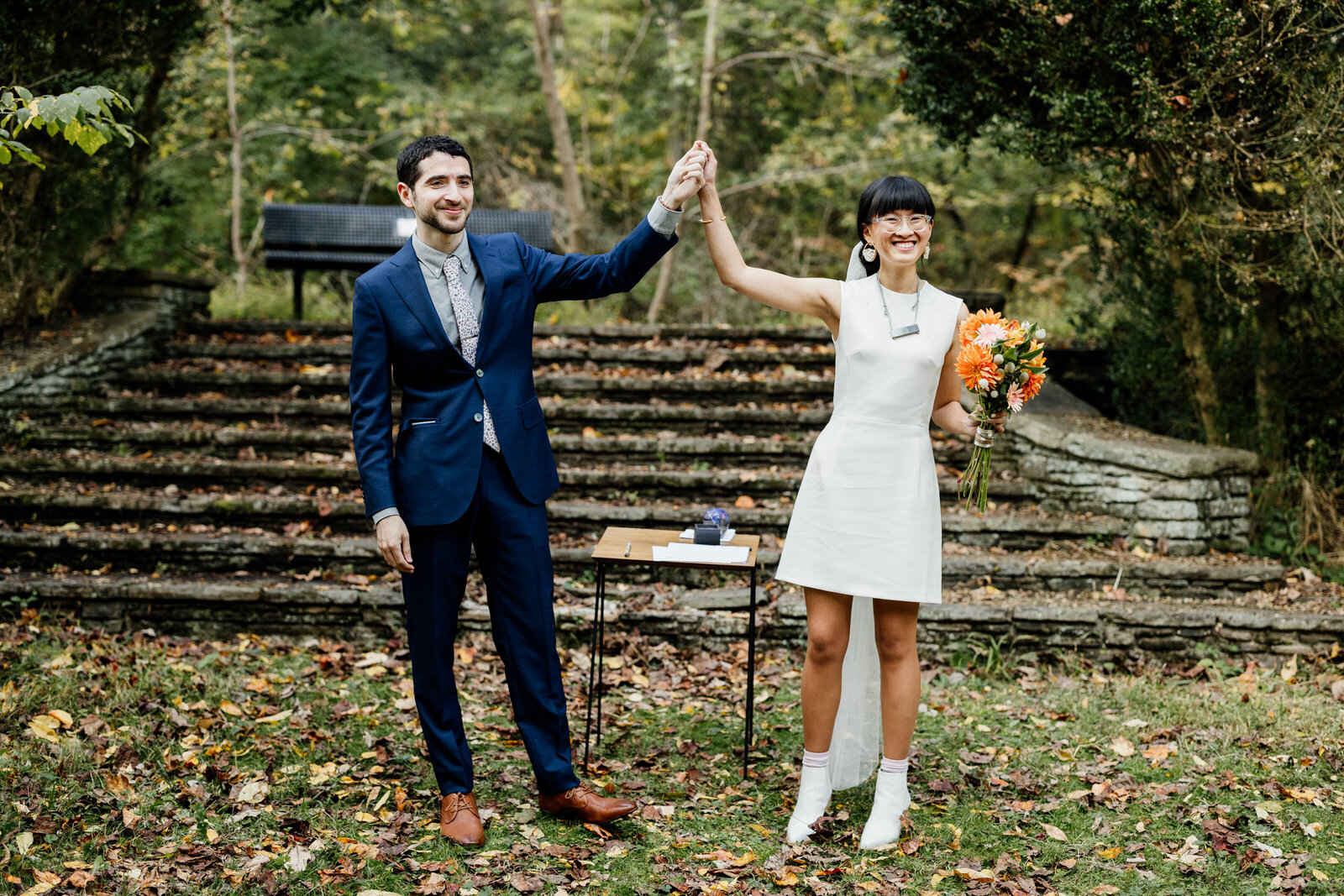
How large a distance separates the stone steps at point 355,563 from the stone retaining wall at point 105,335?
5.26 feet

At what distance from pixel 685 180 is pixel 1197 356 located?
513cm

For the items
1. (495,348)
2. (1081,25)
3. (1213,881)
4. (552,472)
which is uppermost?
(1081,25)

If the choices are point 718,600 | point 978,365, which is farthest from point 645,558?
point 718,600

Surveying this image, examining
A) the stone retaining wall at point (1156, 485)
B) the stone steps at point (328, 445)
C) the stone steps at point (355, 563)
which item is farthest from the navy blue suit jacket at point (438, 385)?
the stone retaining wall at point (1156, 485)

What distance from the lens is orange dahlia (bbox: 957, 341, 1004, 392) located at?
3240mm

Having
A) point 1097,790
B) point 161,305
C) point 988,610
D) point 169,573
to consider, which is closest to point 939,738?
point 1097,790

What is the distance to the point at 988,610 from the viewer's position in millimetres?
5258

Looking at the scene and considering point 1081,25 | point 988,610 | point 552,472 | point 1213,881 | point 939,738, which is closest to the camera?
point 1213,881

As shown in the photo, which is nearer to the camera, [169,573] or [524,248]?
[524,248]

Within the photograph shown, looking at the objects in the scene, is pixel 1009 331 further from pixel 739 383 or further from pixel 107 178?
pixel 107 178

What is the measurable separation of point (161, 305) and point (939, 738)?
22.2ft

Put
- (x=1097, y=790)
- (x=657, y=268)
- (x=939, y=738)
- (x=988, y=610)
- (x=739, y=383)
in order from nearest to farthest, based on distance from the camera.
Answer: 1. (x=1097, y=790)
2. (x=939, y=738)
3. (x=988, y=610)
4. (x=739, y=383)
5. (x=657, y=268)

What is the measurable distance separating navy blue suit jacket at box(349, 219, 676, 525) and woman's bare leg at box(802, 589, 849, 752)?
40.9 inches

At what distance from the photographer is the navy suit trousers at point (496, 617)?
10.9 ft
